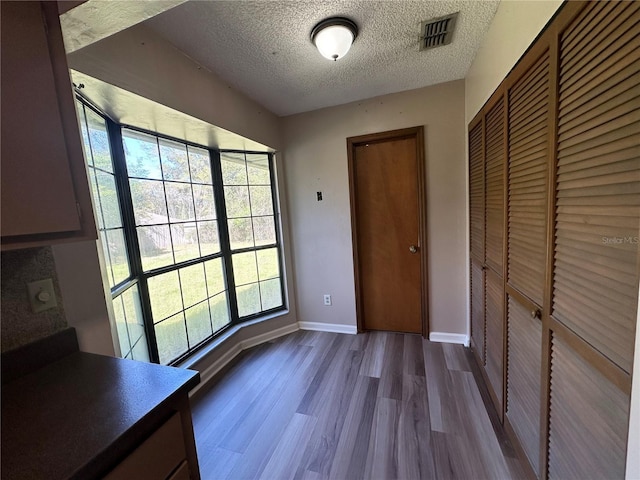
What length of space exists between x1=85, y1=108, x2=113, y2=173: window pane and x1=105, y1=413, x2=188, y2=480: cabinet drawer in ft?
4.66

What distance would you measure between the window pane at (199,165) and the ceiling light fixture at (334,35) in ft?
4.35

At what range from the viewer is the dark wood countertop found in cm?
54

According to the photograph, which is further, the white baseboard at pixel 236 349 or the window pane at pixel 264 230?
the window pane at pixel 264 230

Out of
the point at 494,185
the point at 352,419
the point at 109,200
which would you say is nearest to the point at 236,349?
the point at 352,419

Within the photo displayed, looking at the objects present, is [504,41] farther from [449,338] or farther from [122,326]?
[122,326]

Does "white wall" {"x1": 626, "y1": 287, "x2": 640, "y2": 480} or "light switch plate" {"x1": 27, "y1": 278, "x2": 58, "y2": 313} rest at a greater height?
"light switch plate" {"x1": 27, "y1": 278, "x2": 58, "y2": 313}

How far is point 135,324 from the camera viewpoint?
5.47 feet

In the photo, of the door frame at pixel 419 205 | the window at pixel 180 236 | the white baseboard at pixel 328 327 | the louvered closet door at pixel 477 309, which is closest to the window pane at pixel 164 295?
the window at pixel 180 236

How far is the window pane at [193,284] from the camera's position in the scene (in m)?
2.08

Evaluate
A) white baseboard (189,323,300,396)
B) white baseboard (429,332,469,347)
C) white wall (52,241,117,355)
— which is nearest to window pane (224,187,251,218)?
white baseboard (189,323,300,396)

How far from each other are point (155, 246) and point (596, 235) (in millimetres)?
2253

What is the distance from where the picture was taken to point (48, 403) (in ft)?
2.31

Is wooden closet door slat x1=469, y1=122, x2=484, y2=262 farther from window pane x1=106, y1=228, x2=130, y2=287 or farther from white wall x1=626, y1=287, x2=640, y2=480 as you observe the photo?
window pane x1=106, y1=228, x2=130, y2=287

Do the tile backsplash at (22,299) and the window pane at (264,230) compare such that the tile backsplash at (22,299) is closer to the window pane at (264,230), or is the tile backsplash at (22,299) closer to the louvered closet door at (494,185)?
the window pane at (264,230)
